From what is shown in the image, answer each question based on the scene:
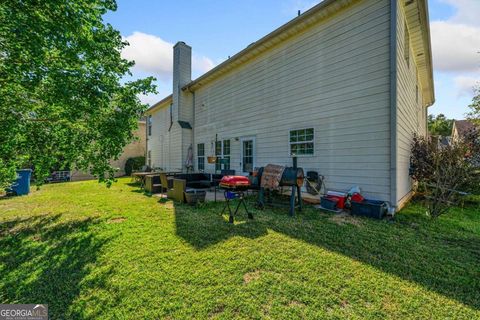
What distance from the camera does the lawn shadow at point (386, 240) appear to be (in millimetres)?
2576

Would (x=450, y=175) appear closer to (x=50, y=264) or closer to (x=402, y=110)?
(x=402, y=110)

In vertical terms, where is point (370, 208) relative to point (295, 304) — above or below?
above

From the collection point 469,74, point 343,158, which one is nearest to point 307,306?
point 343,158

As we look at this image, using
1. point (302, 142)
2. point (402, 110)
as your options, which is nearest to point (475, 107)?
point (402, 110)

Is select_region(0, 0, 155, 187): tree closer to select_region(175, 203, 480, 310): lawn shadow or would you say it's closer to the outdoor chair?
select_region(175, 203, 480, 310): lawn shadow

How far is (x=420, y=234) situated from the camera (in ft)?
13.2

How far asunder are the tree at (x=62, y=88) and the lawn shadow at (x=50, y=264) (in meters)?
1.16

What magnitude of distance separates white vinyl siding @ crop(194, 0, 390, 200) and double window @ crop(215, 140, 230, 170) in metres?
1.53

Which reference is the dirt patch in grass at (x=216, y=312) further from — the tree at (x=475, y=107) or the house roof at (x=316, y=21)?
the tree at (x=475, y=107)

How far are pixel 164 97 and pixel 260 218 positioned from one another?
499 inches

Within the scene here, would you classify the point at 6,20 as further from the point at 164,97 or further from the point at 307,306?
the point at 164,97

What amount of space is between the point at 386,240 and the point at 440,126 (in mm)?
37359

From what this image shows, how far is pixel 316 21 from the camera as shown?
663 centimetres

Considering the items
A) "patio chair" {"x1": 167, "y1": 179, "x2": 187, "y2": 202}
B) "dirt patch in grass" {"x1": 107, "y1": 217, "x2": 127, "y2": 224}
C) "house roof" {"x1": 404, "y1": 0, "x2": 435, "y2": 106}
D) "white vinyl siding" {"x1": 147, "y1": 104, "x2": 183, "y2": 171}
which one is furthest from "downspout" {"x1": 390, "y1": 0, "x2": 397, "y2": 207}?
"white vinyl siding" {"x1": 147, "y1": 104, "x2": 183, "y2": 171}
